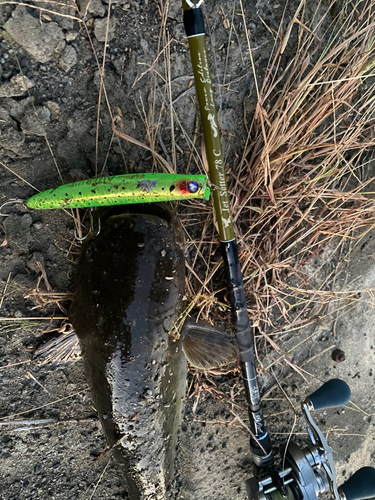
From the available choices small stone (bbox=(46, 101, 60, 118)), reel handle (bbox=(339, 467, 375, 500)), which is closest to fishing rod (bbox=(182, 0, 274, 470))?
reel handle (bbox=(339, 467, 375, 500))

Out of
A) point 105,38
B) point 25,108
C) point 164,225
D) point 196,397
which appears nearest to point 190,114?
point 105,38

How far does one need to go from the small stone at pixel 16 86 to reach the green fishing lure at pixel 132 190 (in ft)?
1.69

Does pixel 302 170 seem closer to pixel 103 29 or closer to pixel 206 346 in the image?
pixel 206 346

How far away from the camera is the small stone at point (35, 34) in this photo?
1524mm

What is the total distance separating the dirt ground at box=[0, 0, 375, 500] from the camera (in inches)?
64.0

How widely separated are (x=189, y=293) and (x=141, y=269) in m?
0.45

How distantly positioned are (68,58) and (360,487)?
249 cm

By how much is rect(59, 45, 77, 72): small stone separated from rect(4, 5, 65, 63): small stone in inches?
0.9

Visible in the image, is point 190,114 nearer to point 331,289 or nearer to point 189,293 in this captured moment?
point 189,293

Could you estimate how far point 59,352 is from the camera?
5.95ft

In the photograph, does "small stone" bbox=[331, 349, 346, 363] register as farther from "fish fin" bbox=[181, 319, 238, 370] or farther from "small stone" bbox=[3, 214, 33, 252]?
"small stone" bbox=[3, 214, 33, 252]

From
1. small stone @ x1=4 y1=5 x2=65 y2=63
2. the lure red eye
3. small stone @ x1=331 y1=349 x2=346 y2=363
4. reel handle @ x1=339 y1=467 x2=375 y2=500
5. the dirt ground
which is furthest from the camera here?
small stone @ x1=331 y1=349 x2=346 y2=363

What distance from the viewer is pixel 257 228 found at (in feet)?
6.32

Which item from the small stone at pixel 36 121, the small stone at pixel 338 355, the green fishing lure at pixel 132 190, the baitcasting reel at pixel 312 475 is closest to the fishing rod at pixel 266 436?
the baitcasting reel at pixel 312 475
